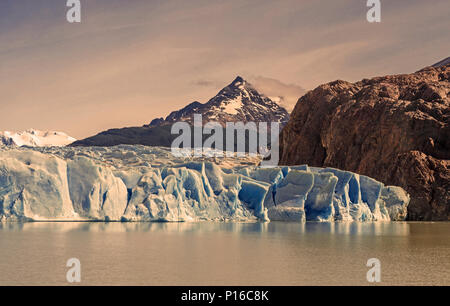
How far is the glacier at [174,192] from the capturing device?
3938 cm

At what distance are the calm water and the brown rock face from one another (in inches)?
1282

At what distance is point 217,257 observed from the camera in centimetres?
2481

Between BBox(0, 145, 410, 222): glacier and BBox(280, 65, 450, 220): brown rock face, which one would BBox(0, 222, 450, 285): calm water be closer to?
BBox(0, 145, 410, 222): glacier

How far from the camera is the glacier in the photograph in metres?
39.4

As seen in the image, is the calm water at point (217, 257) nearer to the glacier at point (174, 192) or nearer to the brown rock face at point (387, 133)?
the glacier at point (174, 192)

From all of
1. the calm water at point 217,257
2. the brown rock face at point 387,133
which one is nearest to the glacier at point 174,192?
the calm water at point 217,257

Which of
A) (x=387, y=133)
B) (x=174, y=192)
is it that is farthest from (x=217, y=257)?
(x=387, y=133)

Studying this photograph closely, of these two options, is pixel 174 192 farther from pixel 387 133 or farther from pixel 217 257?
pixel 387 133

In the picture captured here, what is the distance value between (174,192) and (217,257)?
61.0ft

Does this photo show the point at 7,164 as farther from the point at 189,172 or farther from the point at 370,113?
the point at 370,113

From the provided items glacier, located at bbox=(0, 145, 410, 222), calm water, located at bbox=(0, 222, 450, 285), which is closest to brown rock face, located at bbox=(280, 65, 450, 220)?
glacier, located at bbox=(0, 145, 410, 222)

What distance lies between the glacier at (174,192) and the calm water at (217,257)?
11.6 feet

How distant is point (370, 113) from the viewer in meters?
89.1
